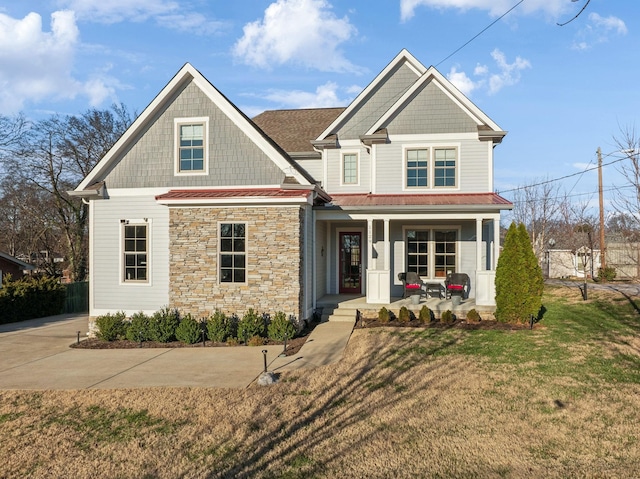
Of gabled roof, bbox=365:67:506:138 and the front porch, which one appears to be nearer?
the front porch

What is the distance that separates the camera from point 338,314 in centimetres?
1294

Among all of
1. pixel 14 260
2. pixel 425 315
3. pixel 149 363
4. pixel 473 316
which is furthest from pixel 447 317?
pixel 14 260

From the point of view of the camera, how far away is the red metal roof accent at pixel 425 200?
13.0 metres

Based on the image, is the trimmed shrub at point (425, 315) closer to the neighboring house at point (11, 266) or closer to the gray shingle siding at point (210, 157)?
the gray shingle siding at point (210, 157)

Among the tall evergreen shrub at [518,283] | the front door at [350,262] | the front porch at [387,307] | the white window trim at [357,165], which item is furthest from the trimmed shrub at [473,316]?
the white window trim at [357,165]

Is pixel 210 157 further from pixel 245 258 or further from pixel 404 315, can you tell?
pixel 404 315

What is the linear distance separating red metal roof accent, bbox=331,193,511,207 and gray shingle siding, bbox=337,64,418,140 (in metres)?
2.60

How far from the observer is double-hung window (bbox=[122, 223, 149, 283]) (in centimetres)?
1240

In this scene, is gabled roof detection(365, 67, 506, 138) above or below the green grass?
above

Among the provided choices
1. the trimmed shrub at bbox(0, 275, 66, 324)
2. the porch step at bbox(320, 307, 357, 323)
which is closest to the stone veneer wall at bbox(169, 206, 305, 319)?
the porch step at bbox(320, 307, 357, 323)

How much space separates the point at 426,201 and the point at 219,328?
277 inches

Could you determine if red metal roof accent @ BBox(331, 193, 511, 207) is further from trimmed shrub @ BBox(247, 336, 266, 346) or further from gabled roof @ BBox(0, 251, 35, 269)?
gabled roof @ BBox(0, 251, 35, 269)

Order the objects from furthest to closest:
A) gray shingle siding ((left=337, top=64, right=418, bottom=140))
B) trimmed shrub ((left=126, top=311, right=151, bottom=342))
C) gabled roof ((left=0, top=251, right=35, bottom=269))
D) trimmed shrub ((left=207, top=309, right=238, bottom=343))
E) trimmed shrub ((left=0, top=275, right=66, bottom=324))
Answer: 1. gabled roof ((left=0, top=251, right=35, bottom=269))
2. trimmed shrub ((left=0, top=275, right=66, bottom=324))
3. gray shingle siding ((left=337, top=64, right=418, bottom=140))
4. trimmed shrub ((left=126, top=311, right=151, bottom=342))
5. trimmed shrub ((left=207, top=309, right=238, bottom=343))

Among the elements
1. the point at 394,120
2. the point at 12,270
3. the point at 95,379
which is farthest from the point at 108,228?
the point at 12,270
